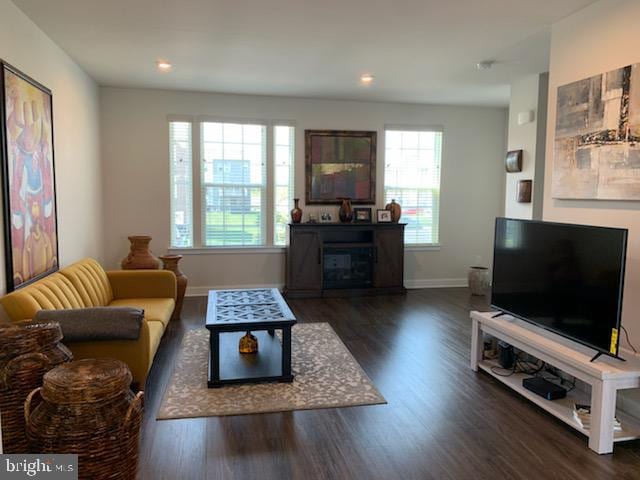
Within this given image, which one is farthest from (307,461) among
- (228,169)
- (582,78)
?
(228,169)

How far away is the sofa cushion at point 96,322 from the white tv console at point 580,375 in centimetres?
247

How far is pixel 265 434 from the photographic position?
2.72m

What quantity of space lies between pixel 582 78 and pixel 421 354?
8.06 feet

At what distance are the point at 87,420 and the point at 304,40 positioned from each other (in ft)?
10.8

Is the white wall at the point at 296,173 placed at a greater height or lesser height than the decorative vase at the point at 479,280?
greater

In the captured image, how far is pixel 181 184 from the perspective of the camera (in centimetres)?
623

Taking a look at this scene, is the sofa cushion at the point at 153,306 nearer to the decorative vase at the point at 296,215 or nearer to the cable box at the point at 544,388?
the decorative vase at the point at 296,215

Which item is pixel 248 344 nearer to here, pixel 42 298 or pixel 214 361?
pixel 214 361

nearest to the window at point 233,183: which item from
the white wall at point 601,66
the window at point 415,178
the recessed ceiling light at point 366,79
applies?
the recessed ceiling light at point 366,79

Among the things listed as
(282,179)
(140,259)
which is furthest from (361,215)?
(140,259)

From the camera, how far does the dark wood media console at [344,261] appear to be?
623 cm

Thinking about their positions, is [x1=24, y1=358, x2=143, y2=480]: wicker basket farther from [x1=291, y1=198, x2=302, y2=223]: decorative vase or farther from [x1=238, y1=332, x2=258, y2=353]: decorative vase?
[x1=291, y1=198, x2=302, y2=223]: decorative vase

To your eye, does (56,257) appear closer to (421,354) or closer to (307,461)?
(307,461)

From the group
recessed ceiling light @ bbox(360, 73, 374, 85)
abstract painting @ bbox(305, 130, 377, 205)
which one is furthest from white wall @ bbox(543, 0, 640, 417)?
Answer: abstract painting @ bbox(305, 130, 377, 205)
